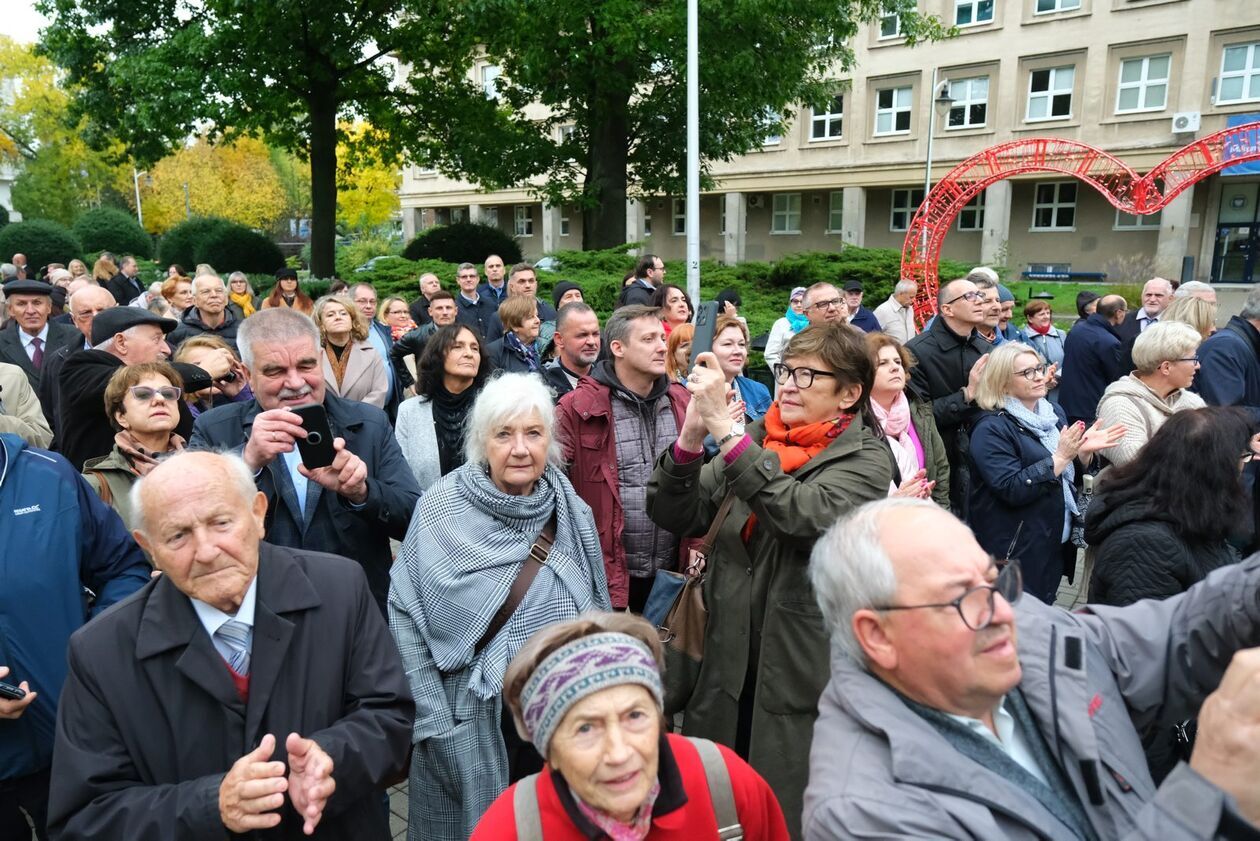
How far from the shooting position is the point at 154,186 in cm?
4859

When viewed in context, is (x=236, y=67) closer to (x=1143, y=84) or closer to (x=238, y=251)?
(x=238, y=251)

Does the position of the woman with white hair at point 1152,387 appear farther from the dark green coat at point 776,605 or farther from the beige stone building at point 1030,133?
the beige stone building at point 1030,133

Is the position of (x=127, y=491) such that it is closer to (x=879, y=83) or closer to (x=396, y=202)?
(x=879, y=83)

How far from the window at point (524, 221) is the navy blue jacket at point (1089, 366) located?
4253 cm

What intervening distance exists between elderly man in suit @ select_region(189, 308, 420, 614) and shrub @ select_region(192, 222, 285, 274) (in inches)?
817

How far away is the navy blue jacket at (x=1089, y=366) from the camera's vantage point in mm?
6930

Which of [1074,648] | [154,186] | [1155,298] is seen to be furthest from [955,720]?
[154,186]

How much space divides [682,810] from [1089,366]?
648cm

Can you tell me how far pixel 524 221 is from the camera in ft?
156

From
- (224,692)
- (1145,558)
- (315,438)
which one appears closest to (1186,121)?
(1145,558)

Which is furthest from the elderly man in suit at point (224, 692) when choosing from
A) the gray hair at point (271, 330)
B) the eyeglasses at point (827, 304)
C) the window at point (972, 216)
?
the window at point (972, 216)

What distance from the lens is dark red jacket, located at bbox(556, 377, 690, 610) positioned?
3.82m

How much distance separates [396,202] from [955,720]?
49.6 metres

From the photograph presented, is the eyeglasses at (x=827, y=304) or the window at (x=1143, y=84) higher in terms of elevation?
the window at (x=1143, y=84)
